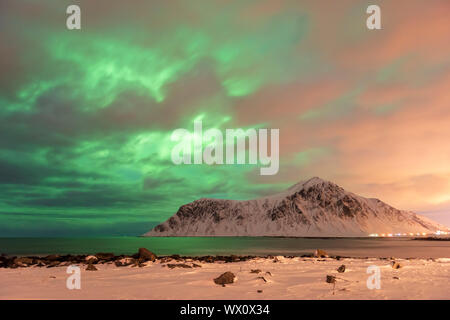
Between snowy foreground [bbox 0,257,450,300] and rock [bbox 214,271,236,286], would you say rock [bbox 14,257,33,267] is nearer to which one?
snowy foreground [bbox 0,257,450,300]

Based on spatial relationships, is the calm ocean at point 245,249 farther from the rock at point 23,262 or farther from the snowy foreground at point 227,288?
the snowy foreground at point 227,288

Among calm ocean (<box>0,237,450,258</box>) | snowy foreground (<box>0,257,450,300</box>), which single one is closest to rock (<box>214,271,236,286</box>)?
snowy foreground (<box>0,257,450,300</box>)

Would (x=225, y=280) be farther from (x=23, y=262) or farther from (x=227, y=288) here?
(x=23, y=262)

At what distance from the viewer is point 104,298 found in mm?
13570

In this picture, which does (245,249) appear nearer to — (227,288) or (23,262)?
(23,262)

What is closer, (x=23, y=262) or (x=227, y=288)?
(x=227, y=288)

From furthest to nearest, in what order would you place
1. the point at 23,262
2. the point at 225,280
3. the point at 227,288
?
the point at 23,262
the point at 225,280
the point at 227,288

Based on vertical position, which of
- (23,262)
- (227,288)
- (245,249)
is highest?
(227,288)

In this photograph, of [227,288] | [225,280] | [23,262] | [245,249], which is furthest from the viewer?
[245,249]

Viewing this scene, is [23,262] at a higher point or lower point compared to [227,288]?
lower

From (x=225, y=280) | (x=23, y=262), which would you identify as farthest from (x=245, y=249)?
(x=225, y=280)

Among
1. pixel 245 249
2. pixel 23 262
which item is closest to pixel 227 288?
pixel 23 262
